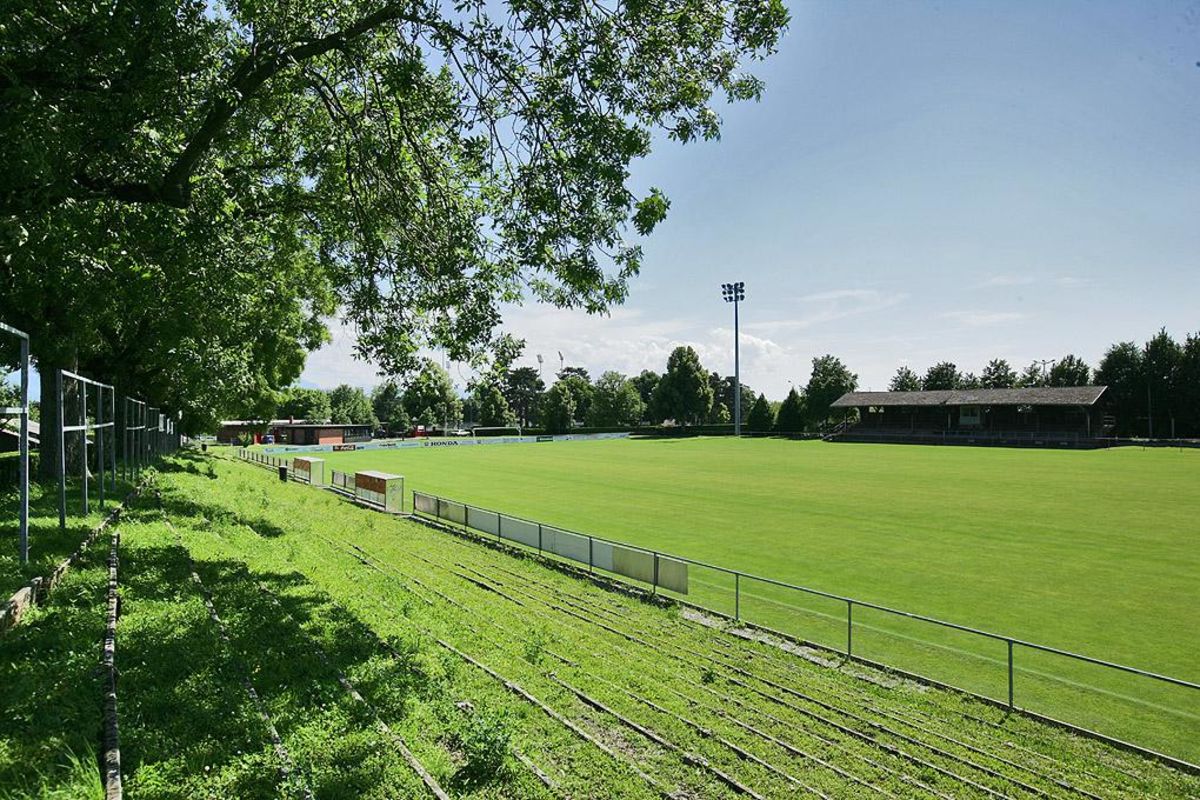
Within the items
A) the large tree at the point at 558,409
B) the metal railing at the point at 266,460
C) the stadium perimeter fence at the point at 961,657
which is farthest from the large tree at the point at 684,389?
the stadium perimeter fence at the point at 961,657

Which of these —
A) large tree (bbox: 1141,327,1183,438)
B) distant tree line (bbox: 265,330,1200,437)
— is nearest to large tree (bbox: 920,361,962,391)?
distant tree line (bbox: 265,330,1200,437)

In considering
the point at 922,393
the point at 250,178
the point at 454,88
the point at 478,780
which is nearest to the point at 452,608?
the point at 478,780

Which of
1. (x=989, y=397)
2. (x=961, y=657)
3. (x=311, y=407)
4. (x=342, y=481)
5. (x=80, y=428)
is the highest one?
(x=989, y=397)

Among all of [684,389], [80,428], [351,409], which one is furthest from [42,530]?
[351,409]

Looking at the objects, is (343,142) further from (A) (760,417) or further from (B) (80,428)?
(A) (760,417)

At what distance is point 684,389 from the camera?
121 m

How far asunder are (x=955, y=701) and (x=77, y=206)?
1647 cm

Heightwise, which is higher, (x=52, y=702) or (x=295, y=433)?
(x=52, y=702)

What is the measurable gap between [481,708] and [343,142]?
36.9ft

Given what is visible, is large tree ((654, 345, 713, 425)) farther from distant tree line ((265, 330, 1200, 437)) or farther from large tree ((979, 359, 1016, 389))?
large tree ((979, 359, 1016, 389))

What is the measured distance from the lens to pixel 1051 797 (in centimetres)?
803

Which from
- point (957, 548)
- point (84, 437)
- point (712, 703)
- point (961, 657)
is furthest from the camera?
point (957, 548)

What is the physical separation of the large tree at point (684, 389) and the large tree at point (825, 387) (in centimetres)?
1903

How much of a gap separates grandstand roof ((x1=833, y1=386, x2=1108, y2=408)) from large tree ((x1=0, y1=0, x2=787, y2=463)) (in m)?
86.0
